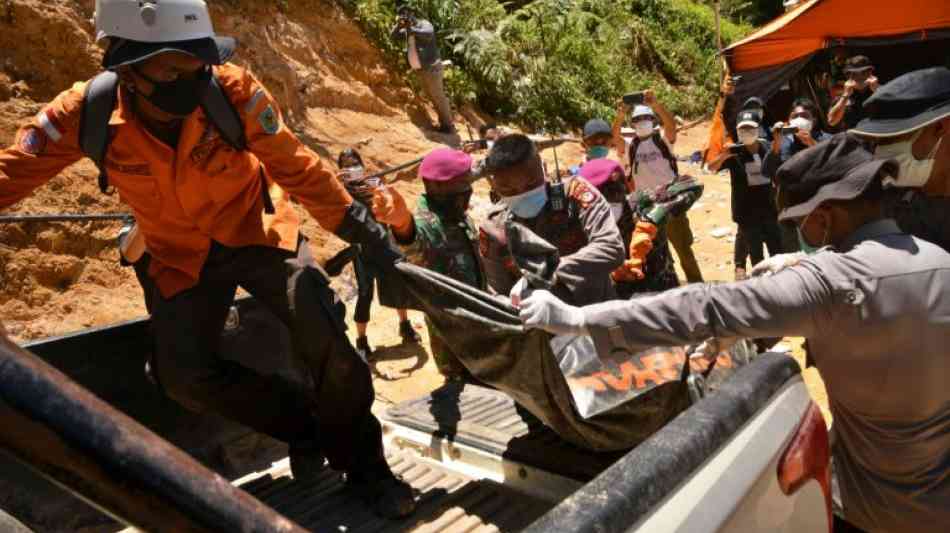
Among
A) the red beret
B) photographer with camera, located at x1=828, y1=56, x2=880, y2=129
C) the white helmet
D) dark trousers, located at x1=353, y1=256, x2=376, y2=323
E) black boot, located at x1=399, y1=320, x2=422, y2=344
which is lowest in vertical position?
black boot, located at x1=399, y1=320, x2=422, y2=344

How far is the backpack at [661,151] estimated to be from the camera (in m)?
6.46

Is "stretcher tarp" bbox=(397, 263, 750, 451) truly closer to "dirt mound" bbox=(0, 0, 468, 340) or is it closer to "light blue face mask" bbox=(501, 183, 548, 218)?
"light blue face mask" bbox=(501, 183, 548, 218)

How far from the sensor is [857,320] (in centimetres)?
176

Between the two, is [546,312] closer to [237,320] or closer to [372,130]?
[237,320]

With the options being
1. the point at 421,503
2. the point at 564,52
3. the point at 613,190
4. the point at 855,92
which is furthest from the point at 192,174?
the point at 564,52

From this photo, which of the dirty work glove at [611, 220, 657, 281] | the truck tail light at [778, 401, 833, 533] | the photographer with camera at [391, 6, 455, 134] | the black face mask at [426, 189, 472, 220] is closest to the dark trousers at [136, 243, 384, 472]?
the black face mask at [426, 189, 472, 220]

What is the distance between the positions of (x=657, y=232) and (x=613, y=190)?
0.41 meters

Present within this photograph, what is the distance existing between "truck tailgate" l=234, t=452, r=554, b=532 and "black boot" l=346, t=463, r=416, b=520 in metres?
0.03

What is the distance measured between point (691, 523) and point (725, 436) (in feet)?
0.89

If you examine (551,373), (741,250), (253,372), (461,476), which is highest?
(551,373)

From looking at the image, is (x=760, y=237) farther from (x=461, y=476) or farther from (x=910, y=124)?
(x=910, y=124)

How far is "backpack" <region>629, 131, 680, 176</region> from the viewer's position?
254 inches


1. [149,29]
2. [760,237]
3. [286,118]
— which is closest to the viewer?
[149,29]

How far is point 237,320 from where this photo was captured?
3.34 meters
